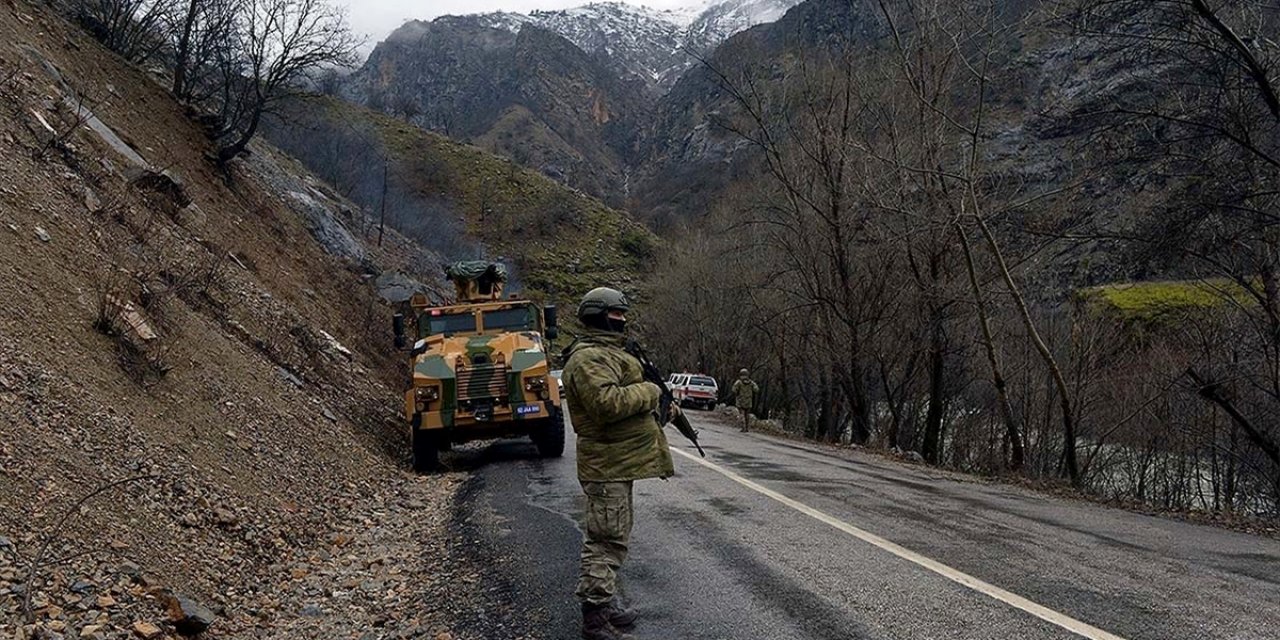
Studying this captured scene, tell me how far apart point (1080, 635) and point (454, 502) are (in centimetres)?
709

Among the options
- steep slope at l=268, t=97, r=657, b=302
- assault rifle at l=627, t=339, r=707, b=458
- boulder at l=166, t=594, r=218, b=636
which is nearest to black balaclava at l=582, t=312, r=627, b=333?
assault rifle at l=627, t=339, r=707, b=458

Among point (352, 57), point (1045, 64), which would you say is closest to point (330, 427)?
point (352, 57)

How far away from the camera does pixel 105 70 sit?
786 inches

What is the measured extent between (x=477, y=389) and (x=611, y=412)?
800 centimetres

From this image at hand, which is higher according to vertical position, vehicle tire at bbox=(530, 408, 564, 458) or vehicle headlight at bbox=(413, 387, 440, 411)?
vehicle headlight at bbox=(413, 387, 440, 411)

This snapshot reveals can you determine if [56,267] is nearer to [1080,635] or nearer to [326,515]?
[326,515]

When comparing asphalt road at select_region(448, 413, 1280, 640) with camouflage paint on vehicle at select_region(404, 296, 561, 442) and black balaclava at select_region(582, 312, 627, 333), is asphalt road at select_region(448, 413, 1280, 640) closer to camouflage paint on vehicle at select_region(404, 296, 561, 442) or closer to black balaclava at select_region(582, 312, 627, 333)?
black balaclava at select_region(582, 312, 627, 333)

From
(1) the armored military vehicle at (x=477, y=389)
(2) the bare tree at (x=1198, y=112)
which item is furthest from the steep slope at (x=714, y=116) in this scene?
(1) the armored military vehicle at (x=477, y=389)

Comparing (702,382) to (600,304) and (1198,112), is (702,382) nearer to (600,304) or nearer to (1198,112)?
(1198,112)

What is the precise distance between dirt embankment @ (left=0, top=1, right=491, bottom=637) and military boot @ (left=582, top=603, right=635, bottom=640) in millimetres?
1054

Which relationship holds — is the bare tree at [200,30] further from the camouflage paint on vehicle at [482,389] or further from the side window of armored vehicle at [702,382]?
the side window of armored vehicle at [702,382]

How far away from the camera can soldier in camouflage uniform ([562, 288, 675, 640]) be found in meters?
4.54

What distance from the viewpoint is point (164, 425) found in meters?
7.72

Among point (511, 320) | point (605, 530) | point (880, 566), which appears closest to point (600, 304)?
point (605, 530)
